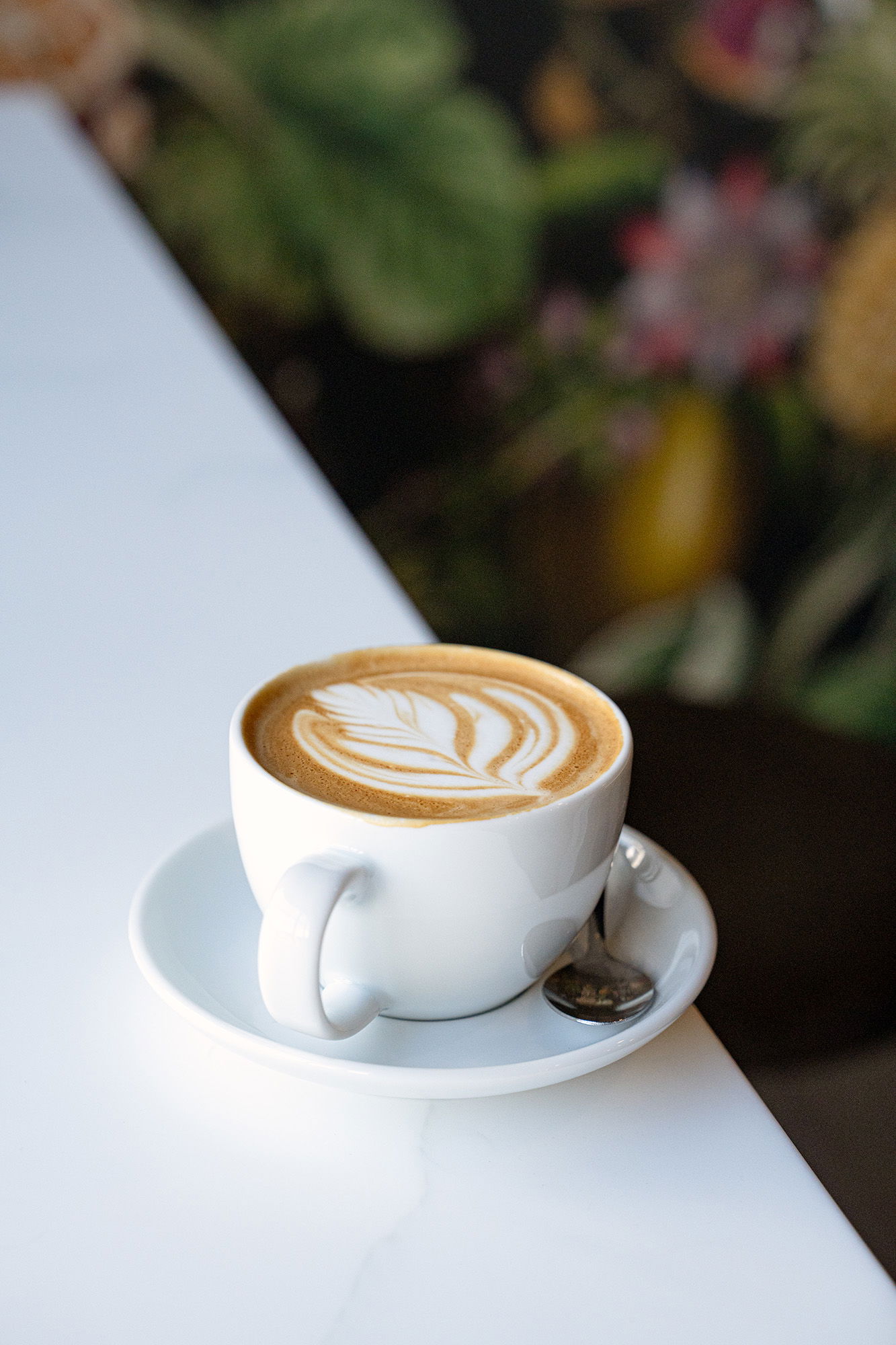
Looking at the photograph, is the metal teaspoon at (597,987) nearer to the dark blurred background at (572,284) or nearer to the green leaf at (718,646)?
the dark blurred background at (572,284)

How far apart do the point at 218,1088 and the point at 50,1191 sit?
55 millimetres

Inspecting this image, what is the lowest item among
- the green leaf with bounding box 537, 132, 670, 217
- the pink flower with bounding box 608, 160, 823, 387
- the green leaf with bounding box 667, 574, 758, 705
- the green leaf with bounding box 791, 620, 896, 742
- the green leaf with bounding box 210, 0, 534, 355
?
the green leaf with bounding box 791, 620, 896, 742

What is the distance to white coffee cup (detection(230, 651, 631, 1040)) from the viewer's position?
343 millimetres

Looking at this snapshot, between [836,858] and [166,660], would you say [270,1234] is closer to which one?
[166,660]

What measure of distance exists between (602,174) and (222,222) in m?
0.65

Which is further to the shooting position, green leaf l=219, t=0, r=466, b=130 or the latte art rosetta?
green leaf l=219, t=0, r=466, b=130

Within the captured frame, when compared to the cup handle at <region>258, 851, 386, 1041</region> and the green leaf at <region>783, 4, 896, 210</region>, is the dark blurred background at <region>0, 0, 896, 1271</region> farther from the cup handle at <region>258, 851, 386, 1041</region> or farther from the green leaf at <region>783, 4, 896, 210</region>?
the cup handle at <region>258, 851, 386, 1041</region>

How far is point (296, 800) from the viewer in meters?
0.36

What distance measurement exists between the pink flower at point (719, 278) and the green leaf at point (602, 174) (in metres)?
0.05

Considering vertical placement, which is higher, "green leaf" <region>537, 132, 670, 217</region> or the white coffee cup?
the white coffee cup

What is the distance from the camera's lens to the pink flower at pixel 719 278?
7.57ft

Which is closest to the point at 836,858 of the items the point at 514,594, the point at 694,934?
the point at 694,934

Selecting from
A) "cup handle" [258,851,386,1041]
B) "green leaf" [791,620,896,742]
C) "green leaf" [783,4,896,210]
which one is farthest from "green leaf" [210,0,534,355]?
"cup handle" [258,851,386,1041]

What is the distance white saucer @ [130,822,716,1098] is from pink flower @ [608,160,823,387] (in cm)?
203
